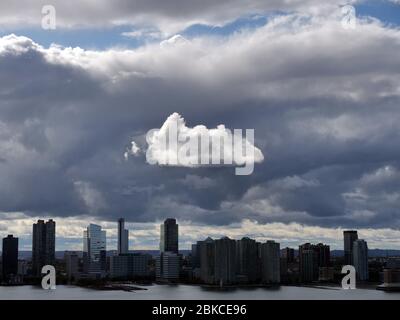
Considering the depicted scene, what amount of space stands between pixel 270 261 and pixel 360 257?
3.32m

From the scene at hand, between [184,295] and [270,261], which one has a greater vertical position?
[270,261]

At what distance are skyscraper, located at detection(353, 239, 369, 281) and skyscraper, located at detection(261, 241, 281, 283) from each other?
9.26ft

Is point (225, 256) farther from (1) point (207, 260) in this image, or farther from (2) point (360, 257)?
(2) point (360, 257)

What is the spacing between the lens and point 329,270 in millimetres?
24406

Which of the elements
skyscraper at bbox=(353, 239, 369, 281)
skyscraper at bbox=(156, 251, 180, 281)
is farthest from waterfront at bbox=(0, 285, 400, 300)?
skyscraper at bbox=(156, 251, 180, 281)

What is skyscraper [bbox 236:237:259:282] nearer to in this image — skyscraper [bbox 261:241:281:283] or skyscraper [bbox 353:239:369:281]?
skyscraper [bbox 261:241:281:283]

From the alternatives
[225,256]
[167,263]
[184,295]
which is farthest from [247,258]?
[184,295]

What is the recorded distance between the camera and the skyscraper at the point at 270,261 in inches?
887

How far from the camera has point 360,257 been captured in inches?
929

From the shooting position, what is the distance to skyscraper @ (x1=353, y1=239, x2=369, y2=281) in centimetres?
2317
